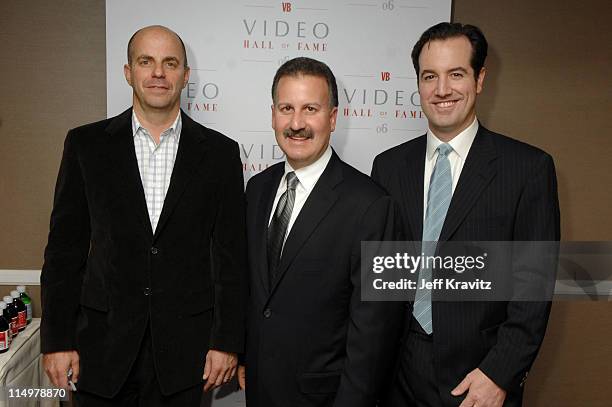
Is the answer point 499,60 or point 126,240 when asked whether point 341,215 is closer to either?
point 126,240

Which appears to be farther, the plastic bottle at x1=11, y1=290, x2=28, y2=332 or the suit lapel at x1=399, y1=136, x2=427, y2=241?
the plastic bottle at x1=11, y1=290, x2=28, y2=332

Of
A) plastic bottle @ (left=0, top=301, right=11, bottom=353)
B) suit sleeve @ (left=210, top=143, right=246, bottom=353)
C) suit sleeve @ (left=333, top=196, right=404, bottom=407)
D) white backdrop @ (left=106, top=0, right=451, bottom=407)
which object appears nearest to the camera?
suit sleeve @ (left=333, top=196, right=404, bottom=407)

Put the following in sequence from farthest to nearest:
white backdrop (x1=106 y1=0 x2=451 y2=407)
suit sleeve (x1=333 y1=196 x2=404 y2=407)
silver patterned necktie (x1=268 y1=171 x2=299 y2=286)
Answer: white backdrop (x1=106 y1=0 x2=451 y2=407)
silver patterned necktie (x1=268 y1=171 x2=299 y2=286)
suit sleeve (x1=333 y1=196 x2=404 y2=407)

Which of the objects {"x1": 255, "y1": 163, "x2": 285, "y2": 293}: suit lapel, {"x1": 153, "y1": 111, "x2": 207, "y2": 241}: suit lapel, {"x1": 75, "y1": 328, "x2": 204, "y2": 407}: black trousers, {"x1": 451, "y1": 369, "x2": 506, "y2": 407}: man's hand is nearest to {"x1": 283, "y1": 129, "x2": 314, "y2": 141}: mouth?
{"x1": 255, "y1": 163, "x2": 285, "y2": 293}: suit lapel

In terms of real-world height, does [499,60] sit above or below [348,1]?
below

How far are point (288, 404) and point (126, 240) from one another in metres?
0.77

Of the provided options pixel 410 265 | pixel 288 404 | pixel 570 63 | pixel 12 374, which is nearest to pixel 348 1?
pixel 570 63

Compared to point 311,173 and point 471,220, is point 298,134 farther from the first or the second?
point 471,220

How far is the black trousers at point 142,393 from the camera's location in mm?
1825

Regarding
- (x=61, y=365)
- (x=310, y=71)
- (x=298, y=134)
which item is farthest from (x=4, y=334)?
(x=310, y=71)

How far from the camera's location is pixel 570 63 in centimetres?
279

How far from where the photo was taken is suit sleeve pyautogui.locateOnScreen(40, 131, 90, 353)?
1.79 metres

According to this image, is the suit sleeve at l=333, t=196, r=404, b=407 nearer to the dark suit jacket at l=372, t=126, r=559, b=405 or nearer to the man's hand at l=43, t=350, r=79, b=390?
the dark suit jacket at l=372, t=126, r=559, b=405

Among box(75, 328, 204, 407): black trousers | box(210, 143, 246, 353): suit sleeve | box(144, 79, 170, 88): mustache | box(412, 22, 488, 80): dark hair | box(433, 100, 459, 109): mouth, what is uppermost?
box(412, 22, 488, 80): dark hair
